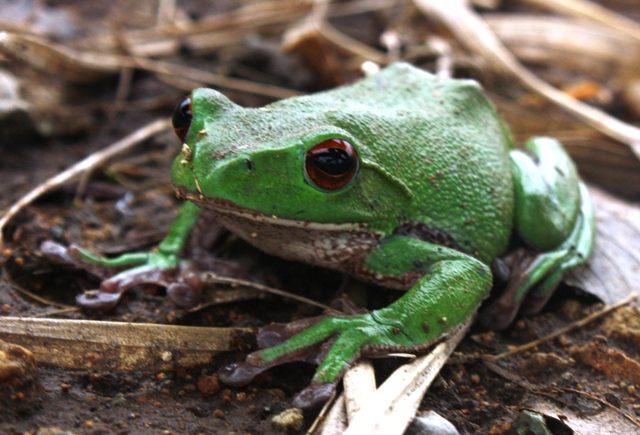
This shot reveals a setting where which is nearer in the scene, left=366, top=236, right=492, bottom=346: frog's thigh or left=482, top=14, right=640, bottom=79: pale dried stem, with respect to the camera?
left=366, top=236, right=492, bottom=346: frog's thigh

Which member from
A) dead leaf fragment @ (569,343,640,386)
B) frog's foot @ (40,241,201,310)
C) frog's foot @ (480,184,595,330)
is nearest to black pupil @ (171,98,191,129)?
frog's foot @ (40,241,201,310)

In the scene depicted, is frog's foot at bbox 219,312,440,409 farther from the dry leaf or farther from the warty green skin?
the dry leaf

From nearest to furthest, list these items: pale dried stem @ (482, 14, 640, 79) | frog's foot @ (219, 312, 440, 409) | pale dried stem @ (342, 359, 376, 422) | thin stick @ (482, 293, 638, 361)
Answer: pale dried stem @ (342, 359, 376, 422) → frog's foot @ (219, 312, 440, 409) → thin stick @ (482, 293, 638, 361) → pale dried stem @ (482, 14, 640, 79)

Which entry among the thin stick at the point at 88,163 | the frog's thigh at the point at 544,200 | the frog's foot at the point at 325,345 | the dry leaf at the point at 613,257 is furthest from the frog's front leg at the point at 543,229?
the thin stick at the point at 88,163

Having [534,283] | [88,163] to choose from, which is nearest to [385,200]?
[534,283]

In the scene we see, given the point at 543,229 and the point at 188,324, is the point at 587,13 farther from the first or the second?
the point at 188,324

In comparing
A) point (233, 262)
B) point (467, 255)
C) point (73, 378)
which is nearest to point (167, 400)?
point (73, 378)

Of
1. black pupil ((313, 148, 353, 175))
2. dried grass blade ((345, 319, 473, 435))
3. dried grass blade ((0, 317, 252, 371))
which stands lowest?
dried grass blade ((345, 319, 473, 435))
